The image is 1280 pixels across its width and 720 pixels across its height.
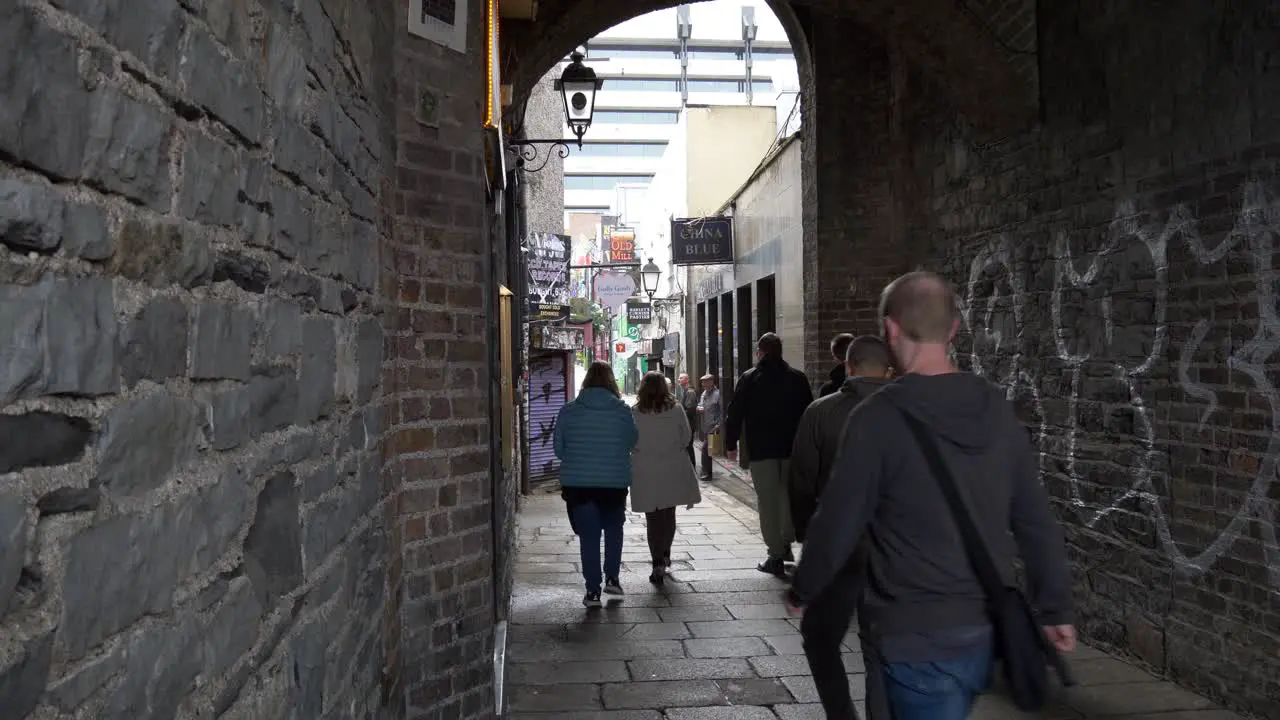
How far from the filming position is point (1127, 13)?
5113 mm

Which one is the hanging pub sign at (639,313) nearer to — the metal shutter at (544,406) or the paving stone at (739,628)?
the metal shutter at (544,406)

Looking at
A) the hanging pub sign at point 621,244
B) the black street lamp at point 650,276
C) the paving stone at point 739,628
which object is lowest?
the paving stone at point 739,628

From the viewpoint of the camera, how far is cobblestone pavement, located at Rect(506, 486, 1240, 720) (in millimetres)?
4344

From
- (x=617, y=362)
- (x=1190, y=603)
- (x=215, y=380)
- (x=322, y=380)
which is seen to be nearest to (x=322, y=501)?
(x=322, y=380)

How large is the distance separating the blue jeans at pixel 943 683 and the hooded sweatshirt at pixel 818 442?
195 cm

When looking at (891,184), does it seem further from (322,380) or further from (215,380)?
(215,380)

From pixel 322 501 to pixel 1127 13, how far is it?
487cm

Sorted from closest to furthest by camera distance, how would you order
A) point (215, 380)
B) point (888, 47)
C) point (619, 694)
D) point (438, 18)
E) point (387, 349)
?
1. point (215, 380)
2. point (387, 349)
3. point (438, 18)
4. point (619, 694)
5. point (888, 47)

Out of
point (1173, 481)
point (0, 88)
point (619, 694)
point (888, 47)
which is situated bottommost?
point (619, 694)

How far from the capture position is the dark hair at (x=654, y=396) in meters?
6.99

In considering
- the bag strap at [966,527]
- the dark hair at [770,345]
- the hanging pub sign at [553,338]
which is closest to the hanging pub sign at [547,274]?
the hanging pub sign at [553,338]

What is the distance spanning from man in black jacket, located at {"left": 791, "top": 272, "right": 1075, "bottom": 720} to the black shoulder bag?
18 mm

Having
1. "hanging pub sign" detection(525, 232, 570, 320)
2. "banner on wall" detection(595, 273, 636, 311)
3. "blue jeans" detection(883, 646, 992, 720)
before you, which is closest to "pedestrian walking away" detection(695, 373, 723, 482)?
"hanging pub sign" detection(525, 232, 570, 320)

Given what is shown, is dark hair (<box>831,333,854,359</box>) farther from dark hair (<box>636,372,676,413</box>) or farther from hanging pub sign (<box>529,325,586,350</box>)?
hanging pub sign (<box>529,325,586,350</box>)
